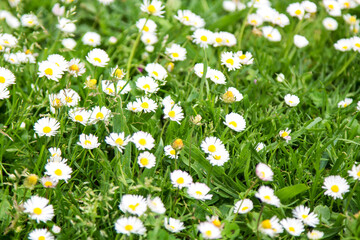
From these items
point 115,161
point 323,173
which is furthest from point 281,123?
point 115,161

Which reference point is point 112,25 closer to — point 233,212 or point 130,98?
point 130,98

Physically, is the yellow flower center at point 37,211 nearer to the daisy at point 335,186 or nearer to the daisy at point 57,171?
the daisy at point 57,171

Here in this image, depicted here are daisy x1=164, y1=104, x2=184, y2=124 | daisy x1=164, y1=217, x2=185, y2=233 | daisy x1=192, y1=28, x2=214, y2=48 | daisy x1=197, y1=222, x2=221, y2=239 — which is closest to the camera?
daisy x1=197, y1=222, x2=221, y2=239

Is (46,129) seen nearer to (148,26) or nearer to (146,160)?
(146,160)

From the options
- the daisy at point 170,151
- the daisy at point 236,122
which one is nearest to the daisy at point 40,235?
the daisy at point 170,151

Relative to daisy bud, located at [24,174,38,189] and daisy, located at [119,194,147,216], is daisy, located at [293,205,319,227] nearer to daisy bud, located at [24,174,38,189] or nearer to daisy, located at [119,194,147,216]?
daisy, located at [119,194,147,216]

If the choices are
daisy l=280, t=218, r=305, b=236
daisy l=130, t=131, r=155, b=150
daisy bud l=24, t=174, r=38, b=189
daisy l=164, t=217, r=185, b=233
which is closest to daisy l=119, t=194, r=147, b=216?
daisy l=164, t=217, r=185, b=233
